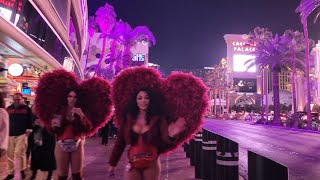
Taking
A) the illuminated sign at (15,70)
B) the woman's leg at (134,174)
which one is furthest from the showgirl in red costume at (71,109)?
the illuminated sign at (15,70)

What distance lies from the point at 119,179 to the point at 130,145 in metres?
4.65

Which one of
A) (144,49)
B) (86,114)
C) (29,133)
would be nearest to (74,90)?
(86,114)

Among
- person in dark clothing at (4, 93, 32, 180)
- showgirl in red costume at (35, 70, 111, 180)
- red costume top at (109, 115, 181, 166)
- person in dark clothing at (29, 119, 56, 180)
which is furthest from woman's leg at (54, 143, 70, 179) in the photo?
person in dark clothing at (4, 93, 32, 180)

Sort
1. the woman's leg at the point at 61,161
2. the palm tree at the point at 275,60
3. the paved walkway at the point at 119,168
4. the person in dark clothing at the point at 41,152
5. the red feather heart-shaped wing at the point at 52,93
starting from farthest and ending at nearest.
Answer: the palm tree at the point at 275,60, the paved walkway at the point at 119,168, the person in dark clothing at the point at 41,152, the red feather heart-shaped wing at the point at 52,93, the woman's leg at the point at 61,161

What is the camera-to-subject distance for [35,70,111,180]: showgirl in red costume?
582cm

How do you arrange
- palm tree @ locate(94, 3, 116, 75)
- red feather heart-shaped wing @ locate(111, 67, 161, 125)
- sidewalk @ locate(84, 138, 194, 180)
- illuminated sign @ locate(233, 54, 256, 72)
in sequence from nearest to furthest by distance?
red feather heart-shaped wing @ locate(111, 67, 161, 125), sidewalk @ locate(84, 138, 194, 180), palm tree @ locate(94, 3, 116, 75), illuminated sign @ locate(233, 54, 256, 72)

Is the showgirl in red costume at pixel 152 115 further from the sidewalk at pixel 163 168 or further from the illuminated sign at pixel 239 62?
the illuminated sign at pixel 239 62

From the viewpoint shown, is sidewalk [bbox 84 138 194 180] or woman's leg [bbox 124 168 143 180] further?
sidewalk [bbox 84 138 194 180]

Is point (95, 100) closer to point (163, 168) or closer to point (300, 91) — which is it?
point (163, 168)

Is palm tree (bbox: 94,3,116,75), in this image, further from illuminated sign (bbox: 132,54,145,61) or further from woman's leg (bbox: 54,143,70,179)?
woman's leg (bbox: 54,143,70,179)

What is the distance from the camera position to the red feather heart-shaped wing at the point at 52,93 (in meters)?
6.19

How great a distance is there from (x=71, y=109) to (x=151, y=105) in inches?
Result: 73.3

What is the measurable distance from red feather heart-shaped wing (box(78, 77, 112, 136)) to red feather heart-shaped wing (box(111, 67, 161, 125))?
1.36 meters

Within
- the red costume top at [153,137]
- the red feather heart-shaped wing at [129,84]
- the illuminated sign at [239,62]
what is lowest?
the red costume top at [153,137]
